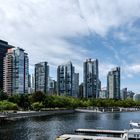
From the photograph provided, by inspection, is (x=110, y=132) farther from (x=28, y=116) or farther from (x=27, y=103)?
(x=27, y=103)

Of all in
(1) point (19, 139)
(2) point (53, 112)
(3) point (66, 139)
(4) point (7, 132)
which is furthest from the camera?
(2) point (53, 112)

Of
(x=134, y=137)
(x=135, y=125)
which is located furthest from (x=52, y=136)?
(x=135, y=125)

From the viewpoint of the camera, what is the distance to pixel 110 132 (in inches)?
3514

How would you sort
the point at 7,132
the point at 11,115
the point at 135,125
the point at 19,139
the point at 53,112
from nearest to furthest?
the point at 19,139, the point at 7,132, the point at 135,125, the point at 11,115, the point at 53,112

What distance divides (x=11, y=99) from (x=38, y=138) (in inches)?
4400

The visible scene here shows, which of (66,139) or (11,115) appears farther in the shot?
(11,115)

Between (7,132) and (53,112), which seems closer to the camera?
(7,132)

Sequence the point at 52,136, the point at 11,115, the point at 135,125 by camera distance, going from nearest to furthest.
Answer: the point at 52,136 < the point at 135,125 < the point at 11,115

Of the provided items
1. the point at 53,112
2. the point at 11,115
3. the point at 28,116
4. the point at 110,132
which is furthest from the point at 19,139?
the point at 53,112

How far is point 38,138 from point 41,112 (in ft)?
304

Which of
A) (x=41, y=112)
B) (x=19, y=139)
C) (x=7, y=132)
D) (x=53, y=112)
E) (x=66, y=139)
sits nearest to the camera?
(x=66, y=139)

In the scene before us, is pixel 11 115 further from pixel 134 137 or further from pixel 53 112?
pixel 134 137

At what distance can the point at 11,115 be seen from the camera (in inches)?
5546

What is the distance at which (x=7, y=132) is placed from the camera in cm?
9356
